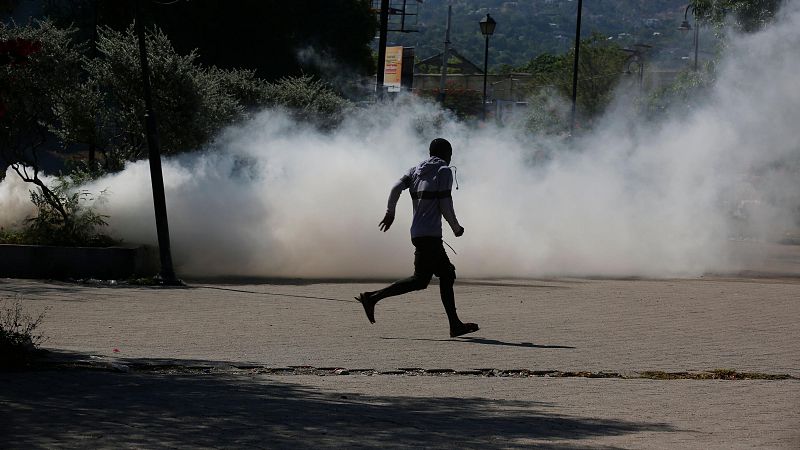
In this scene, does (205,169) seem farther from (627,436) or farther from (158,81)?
(627,436)

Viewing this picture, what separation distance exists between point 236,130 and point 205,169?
18.6 feet

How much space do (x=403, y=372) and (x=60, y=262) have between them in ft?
32.1

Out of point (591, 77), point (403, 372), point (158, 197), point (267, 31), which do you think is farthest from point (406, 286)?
point (591, 77)

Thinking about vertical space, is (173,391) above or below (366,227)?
below

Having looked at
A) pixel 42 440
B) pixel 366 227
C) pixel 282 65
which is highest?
pixel 282 65

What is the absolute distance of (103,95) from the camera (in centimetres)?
2214

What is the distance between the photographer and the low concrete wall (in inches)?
723

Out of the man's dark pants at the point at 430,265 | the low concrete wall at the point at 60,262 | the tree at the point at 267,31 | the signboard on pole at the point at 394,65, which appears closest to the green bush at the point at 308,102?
the tree at the point at 267,31

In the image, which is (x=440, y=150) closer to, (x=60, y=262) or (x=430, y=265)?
(x=430, y=265)

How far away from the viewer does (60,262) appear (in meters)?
18.4

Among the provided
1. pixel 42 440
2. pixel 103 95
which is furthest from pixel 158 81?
pixel 42 440

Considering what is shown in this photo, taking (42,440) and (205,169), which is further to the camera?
(205,169)

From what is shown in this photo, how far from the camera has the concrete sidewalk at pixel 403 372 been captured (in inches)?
289

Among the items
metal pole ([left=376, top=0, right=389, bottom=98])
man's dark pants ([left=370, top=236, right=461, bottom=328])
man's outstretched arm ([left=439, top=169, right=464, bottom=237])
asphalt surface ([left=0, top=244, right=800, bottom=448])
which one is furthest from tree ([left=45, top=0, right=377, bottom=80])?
man's dark pants ([left=370, top=236, right=461, bottom=328])
